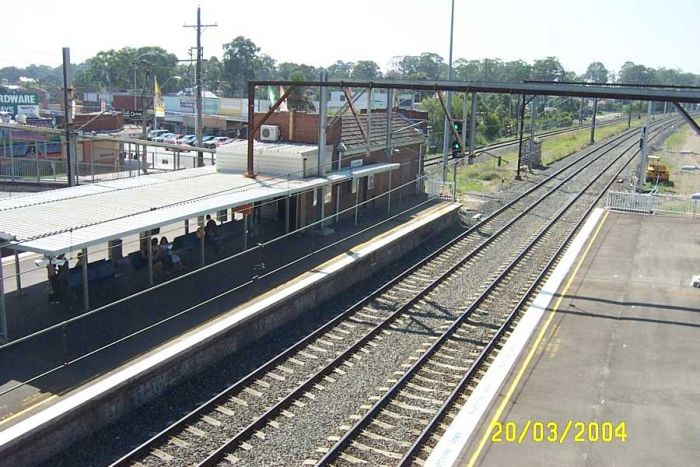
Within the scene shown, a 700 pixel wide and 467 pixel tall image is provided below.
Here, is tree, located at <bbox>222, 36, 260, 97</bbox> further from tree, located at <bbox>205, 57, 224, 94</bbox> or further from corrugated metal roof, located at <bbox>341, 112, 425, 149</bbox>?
corrugated metal roof, located at <bbox>341, 112, 425, 149</bbox>

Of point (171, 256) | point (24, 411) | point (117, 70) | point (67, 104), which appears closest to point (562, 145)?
point (67, 104)

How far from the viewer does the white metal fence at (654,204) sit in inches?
1046

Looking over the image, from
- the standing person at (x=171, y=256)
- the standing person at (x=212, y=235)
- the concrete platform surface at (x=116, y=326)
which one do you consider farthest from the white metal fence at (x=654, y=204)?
the standing person at (x=171, y=256)

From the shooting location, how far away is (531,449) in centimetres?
915

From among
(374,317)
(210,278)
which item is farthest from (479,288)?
(210,278)

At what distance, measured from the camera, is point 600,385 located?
37.0 feet

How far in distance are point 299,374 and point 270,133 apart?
13.0m

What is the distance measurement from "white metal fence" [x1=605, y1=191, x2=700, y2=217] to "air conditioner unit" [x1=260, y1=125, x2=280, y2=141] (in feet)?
46.9

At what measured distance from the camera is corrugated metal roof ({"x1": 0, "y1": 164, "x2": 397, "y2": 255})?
12422 mm

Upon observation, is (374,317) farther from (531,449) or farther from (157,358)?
(531,449)

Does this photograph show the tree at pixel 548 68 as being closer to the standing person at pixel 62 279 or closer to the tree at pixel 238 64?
the tree at pixel 238 64

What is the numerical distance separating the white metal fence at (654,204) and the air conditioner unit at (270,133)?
14.3m

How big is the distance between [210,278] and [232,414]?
6.20m
